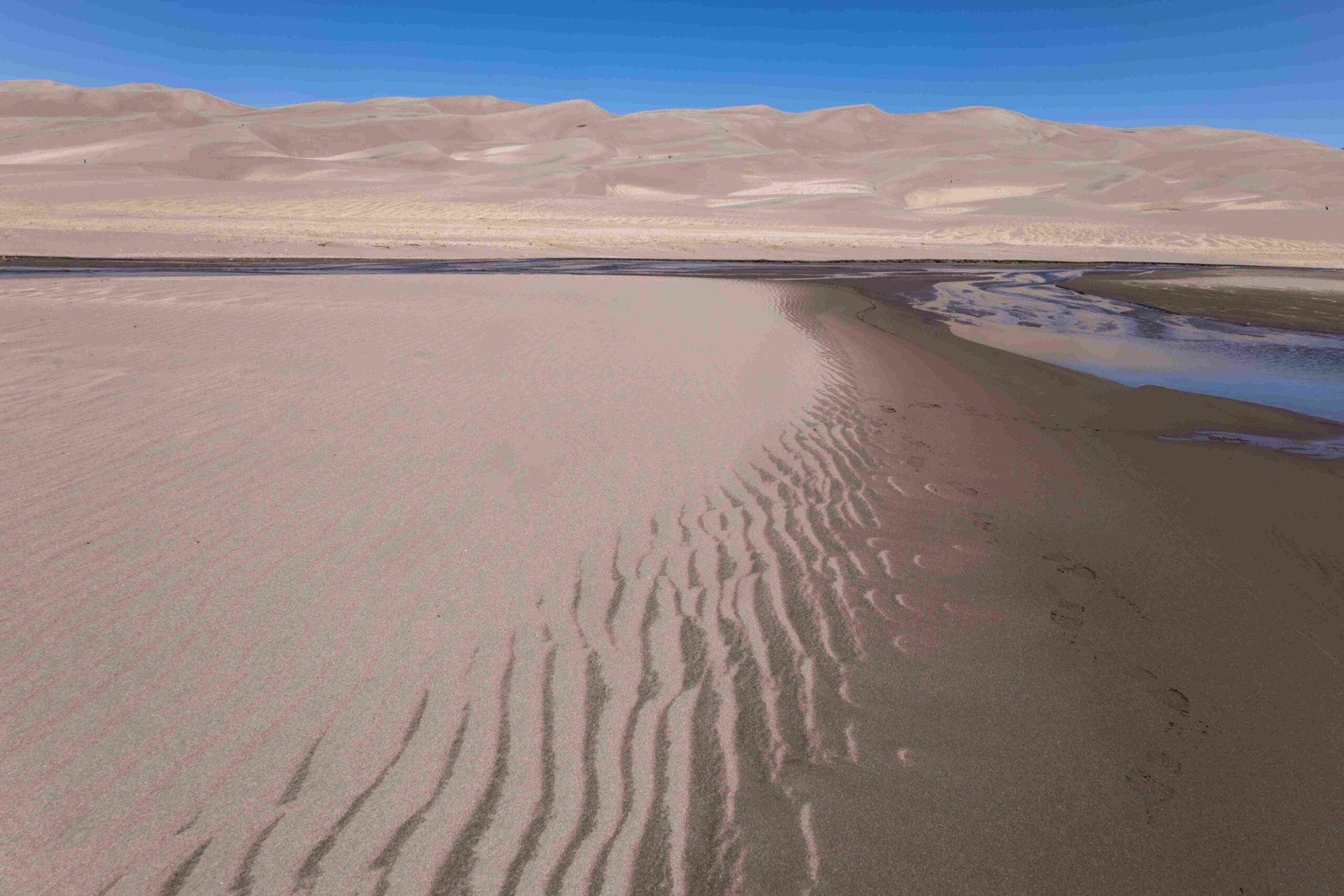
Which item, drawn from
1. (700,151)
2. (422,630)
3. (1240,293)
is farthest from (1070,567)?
(700,151)

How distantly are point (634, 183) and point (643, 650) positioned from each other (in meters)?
73.3

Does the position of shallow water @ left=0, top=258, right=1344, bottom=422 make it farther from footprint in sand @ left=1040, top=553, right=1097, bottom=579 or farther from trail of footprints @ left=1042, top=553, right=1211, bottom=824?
trail of footprints @ left=1042, top=553, right=1211, bottom=824

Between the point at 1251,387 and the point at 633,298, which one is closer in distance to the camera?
the point at 1251,387

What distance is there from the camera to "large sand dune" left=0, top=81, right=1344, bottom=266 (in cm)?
3434

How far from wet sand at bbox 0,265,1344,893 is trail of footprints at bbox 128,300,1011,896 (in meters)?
0.01

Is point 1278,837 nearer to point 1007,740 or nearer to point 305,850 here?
point 1007,740

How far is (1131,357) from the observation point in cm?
1166

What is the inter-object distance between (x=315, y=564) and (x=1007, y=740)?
3469 mm

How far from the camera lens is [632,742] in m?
2.85

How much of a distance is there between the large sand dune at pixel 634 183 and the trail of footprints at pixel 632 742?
2585 cm

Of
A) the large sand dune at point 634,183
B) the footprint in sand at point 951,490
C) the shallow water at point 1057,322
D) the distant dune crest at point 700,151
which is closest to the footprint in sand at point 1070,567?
the footprint in sand at point 951,490

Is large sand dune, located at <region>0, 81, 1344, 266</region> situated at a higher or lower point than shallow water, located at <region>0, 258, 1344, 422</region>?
higher

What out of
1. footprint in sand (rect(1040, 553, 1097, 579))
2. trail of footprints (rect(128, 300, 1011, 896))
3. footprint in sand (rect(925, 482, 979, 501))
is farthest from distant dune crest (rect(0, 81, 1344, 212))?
trail of footprints (rect(128, 300, 1011, 896))

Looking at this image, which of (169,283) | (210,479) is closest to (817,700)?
(210,479)
